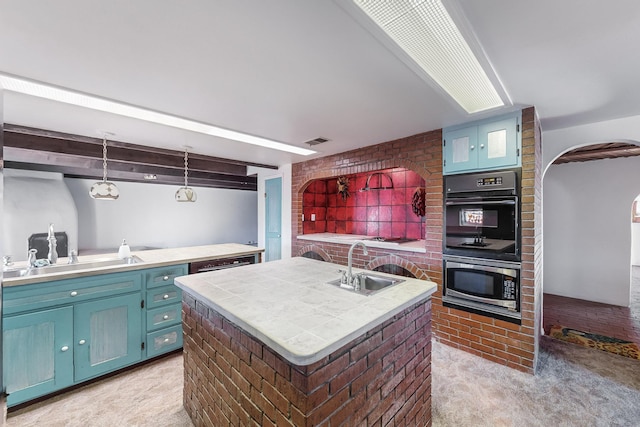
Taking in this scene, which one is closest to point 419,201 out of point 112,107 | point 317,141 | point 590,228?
point 317,141

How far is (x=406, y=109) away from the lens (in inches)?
96.4

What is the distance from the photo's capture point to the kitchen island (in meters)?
1.19

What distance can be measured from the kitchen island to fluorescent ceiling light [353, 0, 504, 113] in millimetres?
1465

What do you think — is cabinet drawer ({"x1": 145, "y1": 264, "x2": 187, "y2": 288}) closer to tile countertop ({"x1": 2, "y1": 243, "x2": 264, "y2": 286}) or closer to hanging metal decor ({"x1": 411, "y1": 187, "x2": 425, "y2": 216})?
tile countertop ({"x1": 2, "y1": 243, "x2": 264, "y2": 286})

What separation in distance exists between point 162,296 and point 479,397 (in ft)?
9.76

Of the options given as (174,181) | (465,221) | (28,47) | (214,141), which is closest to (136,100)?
(28,47)

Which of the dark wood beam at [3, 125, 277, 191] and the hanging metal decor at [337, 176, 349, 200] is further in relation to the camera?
the hanging metal decor at [337, 176, 349, 200]

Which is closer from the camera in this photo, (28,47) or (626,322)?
(28,47)

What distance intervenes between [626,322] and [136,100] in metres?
6.03

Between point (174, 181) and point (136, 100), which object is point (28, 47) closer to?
point (136, 100)

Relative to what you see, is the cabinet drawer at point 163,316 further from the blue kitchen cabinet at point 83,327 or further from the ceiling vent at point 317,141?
the ceiling vent at point 317,141

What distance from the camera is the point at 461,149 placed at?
2.85 meters

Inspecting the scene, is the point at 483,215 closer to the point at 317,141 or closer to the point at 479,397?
the point at 479,397

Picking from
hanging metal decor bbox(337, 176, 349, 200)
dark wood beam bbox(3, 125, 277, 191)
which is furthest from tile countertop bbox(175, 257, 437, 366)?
hanging metal decor bbox(337, 176, 349, 200)
